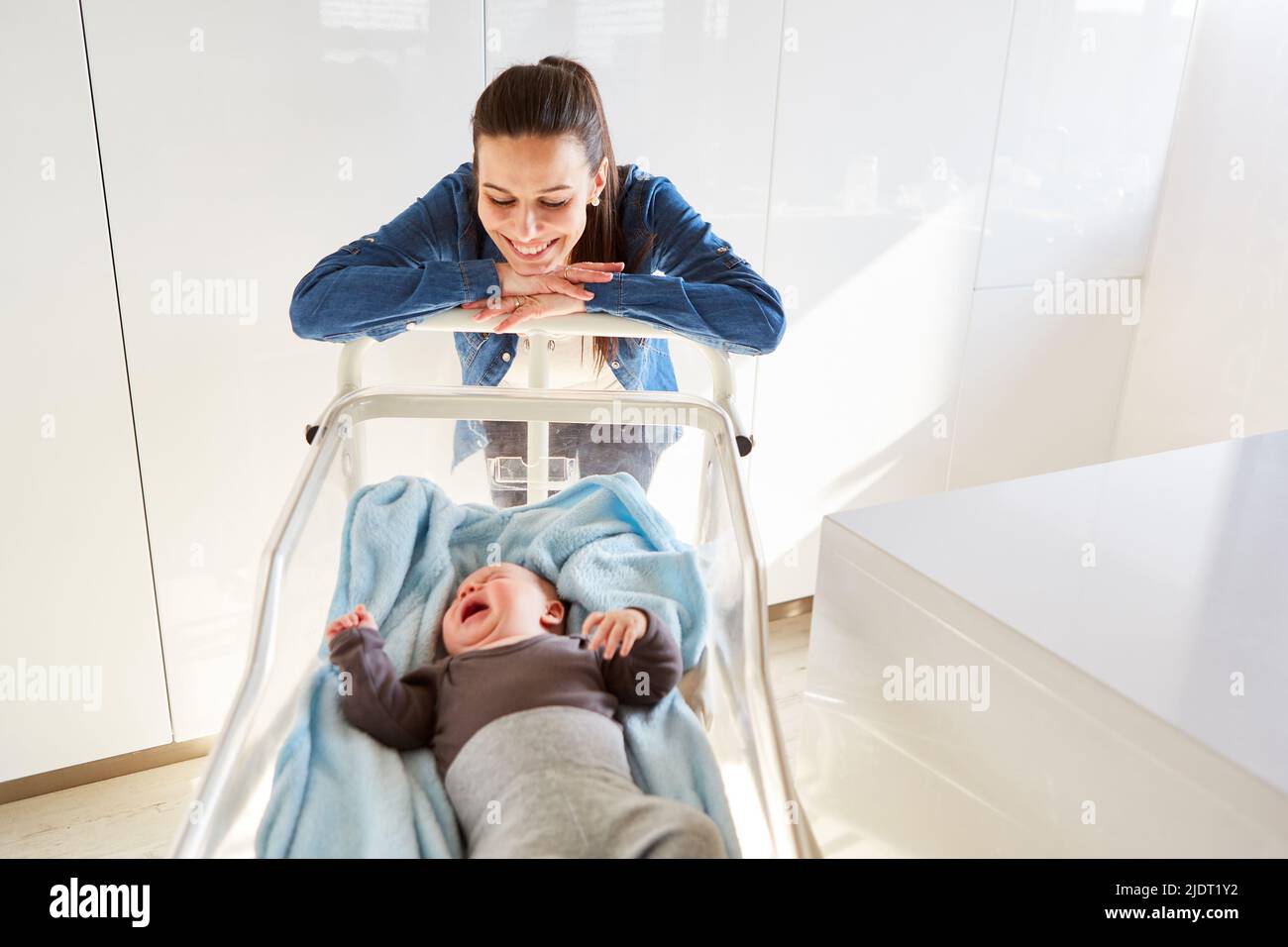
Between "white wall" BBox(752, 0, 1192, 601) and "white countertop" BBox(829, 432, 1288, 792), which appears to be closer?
"white countertop" BBox(829, 432, 1288, 792)

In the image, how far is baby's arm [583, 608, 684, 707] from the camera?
929mm

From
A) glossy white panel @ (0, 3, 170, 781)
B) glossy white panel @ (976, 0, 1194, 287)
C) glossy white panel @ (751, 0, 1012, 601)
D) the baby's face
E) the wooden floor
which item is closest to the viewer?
the baby's face

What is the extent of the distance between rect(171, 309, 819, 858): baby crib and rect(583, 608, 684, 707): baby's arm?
0.19 feet

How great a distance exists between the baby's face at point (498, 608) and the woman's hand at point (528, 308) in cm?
28

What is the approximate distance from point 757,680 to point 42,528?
4.53 feet

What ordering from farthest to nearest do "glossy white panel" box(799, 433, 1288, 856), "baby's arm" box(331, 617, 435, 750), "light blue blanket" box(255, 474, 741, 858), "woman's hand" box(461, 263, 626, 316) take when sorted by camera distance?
"woman's hand" box(461, 263, 626, 316) → "baby's arm" box(331, 617, 435, 750) → "light blue blanket" box(255, 474, 741, 858) → "glossy white panel" box(799, 433, 1288, 856)

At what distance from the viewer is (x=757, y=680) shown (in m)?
0.81

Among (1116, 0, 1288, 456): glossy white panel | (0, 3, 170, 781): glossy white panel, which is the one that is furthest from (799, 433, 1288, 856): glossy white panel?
(1116, 0, 1288, 456): glossy white panel

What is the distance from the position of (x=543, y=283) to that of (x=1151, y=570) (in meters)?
0.71

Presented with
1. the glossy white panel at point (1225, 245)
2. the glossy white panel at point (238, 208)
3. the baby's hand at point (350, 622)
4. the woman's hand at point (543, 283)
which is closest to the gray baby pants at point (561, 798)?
the baby's hand at point (350, 622)

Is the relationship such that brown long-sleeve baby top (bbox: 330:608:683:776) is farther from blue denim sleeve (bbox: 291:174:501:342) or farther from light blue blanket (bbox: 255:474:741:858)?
blue denim sleeve (bbox: 291:174:501:342)
